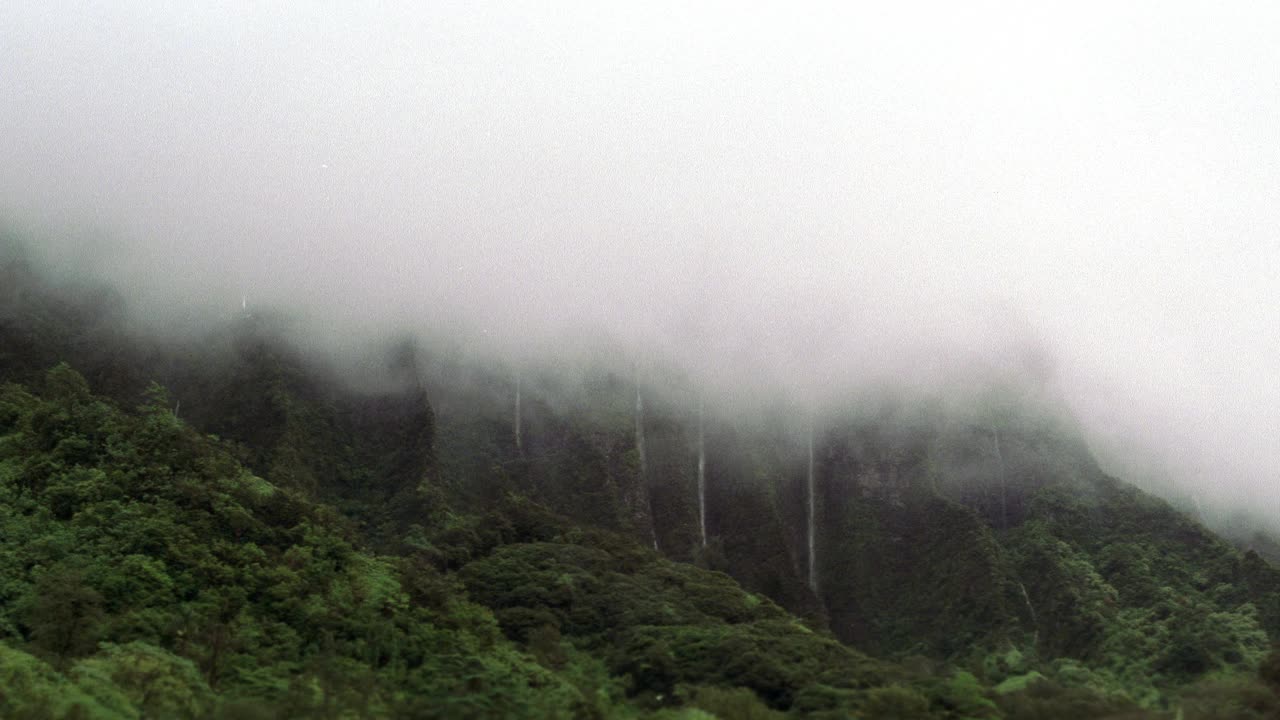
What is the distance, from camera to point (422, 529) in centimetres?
7981

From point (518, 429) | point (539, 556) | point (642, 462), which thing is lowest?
point (539, 556)

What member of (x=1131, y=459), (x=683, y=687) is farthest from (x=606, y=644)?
(x=1131, y=459)

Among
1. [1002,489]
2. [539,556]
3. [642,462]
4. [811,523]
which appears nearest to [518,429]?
[642,462]

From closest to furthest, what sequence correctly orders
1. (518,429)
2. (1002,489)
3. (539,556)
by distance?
1. (539,556)
2. (1002,489)
3. (518,429)

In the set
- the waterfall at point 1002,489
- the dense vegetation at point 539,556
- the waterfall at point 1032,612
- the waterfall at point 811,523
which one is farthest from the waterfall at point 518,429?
the waterfall at point 1032,612

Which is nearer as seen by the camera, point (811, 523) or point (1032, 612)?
point (1032, 612)

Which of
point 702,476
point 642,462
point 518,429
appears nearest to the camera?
point 518,429

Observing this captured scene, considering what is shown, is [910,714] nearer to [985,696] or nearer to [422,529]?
[985,696]

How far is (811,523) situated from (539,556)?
46.4 metres

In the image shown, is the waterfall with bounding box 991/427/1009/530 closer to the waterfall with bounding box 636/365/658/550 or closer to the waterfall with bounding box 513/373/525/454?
the waterfall with bounding box 636/365/658/550

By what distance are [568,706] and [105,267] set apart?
86.2 meters

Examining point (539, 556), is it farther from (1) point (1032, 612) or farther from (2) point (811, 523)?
(2) point (811, 523)

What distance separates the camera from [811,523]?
10969 centimetres

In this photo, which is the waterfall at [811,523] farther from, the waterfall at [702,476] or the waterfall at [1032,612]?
the waterfall at [1032,612]
